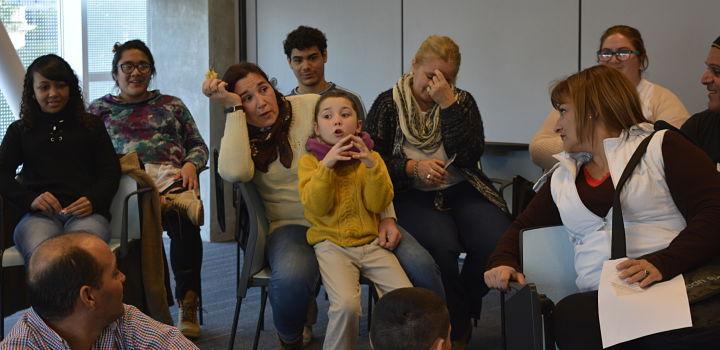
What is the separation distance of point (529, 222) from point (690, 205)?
54 cm

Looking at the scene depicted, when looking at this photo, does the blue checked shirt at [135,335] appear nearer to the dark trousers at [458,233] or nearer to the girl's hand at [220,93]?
the girl's hand at [220,93]

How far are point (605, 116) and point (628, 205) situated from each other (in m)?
0.28

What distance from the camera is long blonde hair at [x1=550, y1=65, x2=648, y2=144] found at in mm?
2680

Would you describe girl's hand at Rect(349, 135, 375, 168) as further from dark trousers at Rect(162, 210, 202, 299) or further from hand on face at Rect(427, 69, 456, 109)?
dark trousers at Rect(162, 210, 202, 299)

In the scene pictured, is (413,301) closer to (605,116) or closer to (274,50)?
(605,116)

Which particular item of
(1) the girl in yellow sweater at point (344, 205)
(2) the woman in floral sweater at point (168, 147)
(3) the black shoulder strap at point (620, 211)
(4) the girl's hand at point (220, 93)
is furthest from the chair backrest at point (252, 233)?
(3) the black shoulder strap at point (620, 211)

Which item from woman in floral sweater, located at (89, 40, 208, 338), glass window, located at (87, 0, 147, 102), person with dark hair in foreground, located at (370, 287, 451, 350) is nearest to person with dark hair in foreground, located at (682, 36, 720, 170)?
person with dark hair in foreground, located at (370, 287, 451, 350)

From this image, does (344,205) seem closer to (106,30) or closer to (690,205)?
(690,205)

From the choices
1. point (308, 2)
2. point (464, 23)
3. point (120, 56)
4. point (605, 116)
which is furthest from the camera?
point (308, 2)

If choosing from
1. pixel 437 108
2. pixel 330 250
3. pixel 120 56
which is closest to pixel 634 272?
pixel 330 250

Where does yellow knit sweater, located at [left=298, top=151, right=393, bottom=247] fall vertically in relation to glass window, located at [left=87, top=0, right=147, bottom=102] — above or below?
below

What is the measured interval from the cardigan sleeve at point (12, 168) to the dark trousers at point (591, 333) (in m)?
2.28

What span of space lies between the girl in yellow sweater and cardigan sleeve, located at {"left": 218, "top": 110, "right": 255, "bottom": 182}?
8.3 inches

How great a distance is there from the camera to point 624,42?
3881 millimetres
